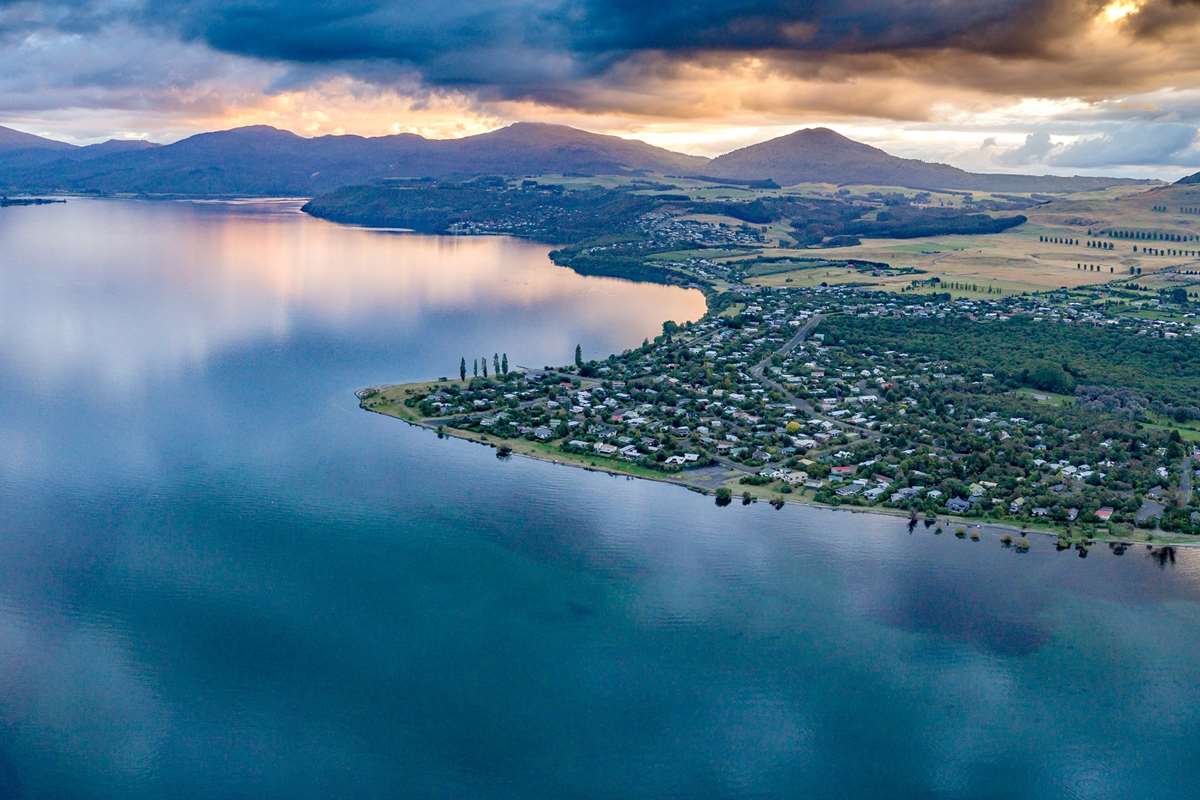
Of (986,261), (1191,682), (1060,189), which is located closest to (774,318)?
(986,261)

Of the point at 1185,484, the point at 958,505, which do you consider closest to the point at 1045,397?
the point at 1185,484

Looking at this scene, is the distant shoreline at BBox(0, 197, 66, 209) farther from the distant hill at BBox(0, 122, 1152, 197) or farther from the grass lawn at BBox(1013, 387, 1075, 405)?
the grass lawn at BBox(1013, 387, 1075, 405)

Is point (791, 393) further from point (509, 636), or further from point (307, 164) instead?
point (307, 164)

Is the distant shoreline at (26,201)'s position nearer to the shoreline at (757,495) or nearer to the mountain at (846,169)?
the mountain at (846,169)

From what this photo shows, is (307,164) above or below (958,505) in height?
Result: above

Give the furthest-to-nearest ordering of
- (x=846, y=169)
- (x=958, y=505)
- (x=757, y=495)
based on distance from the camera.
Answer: (x=846, y=169) < (x=757, y=495) < (x=958, y=505)

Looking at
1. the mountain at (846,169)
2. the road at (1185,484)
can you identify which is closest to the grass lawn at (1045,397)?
the road at (1185,484)
